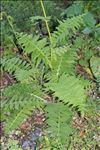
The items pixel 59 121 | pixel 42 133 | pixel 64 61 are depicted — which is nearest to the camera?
pixel 59 121

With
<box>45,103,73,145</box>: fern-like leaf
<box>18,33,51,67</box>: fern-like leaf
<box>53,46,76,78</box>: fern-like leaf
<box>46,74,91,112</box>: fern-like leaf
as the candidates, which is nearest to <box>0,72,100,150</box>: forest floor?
<box>45,103,73,145</box>: fern-like leaf

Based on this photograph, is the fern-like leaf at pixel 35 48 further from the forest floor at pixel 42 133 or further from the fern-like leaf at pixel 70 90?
the forest floor at pixel 42 133

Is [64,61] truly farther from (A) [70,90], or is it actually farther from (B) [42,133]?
(B) [42,133]

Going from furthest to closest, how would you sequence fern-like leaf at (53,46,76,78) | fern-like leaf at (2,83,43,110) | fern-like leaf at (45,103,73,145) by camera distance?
fern-like leaf at (53,46,76,78)
fern-like leaf at (2,83,43,110)
fern-like leaf at (45,103,73,145)

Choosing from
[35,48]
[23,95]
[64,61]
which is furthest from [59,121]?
[35,48]

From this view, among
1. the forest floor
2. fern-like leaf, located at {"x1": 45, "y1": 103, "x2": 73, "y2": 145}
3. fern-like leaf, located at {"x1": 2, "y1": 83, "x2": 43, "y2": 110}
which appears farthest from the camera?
fern-like leaf, located at {"x1": 2, "y1": 83, "x2": 43, "y2": 110}

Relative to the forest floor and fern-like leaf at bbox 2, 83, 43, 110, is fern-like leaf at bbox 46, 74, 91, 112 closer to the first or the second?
fern-like leaf at bbox 2, 83, 43, 110

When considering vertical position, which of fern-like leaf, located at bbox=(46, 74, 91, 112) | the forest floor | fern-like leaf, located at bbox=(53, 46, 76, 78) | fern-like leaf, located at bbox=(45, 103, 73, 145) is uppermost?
fern-like leaf, located at bbox=(53, 46, 76, 78)

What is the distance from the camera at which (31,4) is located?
5586 millimetres

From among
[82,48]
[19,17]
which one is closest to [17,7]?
[19,17]

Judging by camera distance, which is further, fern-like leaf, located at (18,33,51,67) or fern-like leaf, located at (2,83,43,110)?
fern-like leaf, located at (18,33,51,67)

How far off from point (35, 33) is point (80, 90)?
1906mm

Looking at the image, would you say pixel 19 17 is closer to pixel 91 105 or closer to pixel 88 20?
pixel 88 20

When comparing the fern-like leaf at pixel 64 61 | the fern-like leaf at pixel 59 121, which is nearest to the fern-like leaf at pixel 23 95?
the fern-like leaf at pixel 59 121
